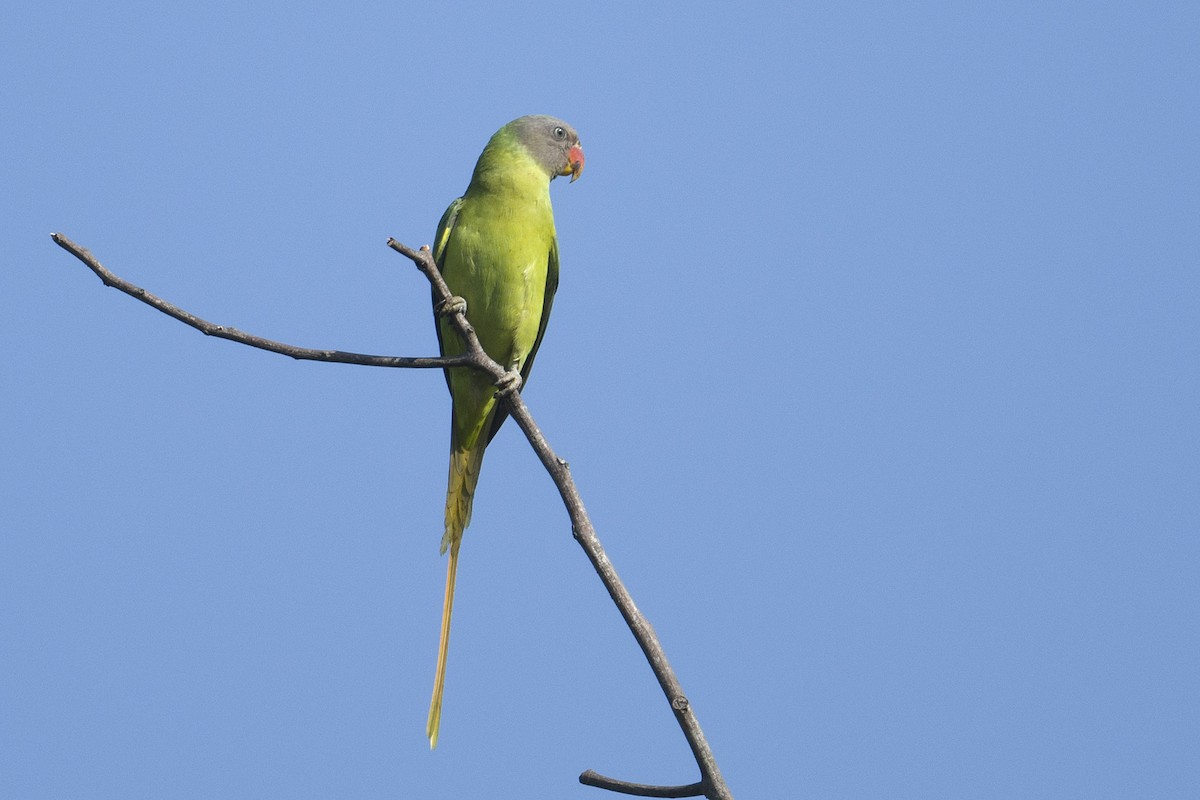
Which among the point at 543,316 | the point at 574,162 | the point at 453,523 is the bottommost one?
the point at 453,523

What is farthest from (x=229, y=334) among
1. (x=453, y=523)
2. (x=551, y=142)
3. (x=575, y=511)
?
(x=551, y=142)

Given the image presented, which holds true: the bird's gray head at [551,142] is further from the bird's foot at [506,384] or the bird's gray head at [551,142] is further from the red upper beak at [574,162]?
the bird's foot at [506,384]

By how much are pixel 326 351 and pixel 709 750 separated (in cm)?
145

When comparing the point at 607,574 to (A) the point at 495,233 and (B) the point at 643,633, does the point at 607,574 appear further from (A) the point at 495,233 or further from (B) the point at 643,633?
(A) the point at 495,233

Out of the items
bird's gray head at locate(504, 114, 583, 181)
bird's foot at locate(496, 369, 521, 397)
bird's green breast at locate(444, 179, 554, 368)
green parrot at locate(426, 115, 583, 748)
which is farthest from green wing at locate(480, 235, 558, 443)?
bird's foot at locate(496, 369, 521, 397)

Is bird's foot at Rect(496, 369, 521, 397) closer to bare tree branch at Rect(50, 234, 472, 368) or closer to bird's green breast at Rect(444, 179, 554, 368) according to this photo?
bare tree branch at Rect(50, 234, 472, 368)

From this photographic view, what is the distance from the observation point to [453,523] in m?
4.45

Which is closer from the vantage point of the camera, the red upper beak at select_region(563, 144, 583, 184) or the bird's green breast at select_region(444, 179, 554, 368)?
the bird's green breast at select_region(444, 179, 554, 368)

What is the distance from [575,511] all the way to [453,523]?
166 centimetres

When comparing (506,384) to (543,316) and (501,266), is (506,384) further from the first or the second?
(543,316)

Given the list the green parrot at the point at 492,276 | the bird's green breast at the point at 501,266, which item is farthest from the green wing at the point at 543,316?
the bird's green breast at the point at 501,266

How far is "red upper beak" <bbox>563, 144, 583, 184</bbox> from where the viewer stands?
5306mm

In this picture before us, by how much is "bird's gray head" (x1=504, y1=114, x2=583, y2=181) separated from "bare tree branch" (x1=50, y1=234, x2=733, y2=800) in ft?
6.56

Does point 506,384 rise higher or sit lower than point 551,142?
lower
